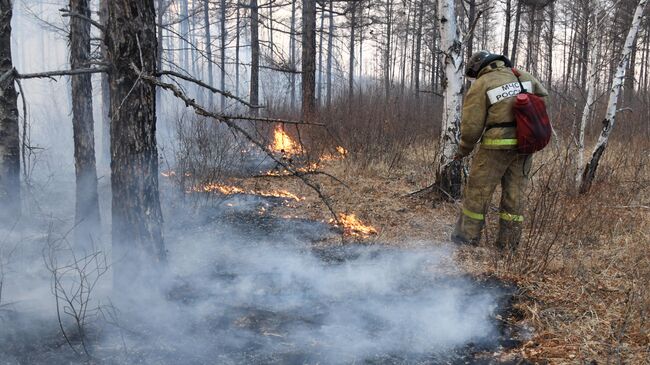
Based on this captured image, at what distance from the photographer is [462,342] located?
307 cm

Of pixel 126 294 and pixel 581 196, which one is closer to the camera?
pixel 126 294

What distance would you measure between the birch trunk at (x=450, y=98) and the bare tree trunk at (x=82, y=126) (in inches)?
163

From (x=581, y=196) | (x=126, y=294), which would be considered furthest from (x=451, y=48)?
(x=126, y=294)

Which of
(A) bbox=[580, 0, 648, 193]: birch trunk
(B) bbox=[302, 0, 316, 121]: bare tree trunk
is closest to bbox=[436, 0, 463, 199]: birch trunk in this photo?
(A) bbox=[580, 0, 648, 193]: birch trunk

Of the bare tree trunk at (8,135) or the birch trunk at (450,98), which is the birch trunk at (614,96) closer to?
the birch trunk at (450,98)

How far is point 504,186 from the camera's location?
14.7 feet

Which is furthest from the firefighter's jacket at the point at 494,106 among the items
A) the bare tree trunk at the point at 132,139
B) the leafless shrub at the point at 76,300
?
the leafless shrub at the point at 76,300

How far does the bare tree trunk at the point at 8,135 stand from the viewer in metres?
4.00

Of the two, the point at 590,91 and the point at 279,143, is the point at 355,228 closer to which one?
the point at 590,91

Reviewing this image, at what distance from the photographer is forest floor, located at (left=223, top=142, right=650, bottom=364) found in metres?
2.85

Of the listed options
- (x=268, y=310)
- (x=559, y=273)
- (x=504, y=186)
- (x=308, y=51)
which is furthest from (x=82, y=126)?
(x=308, y=51)

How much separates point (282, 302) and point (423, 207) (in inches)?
123

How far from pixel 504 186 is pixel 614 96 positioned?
2806mm

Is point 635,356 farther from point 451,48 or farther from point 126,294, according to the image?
point 451,48
